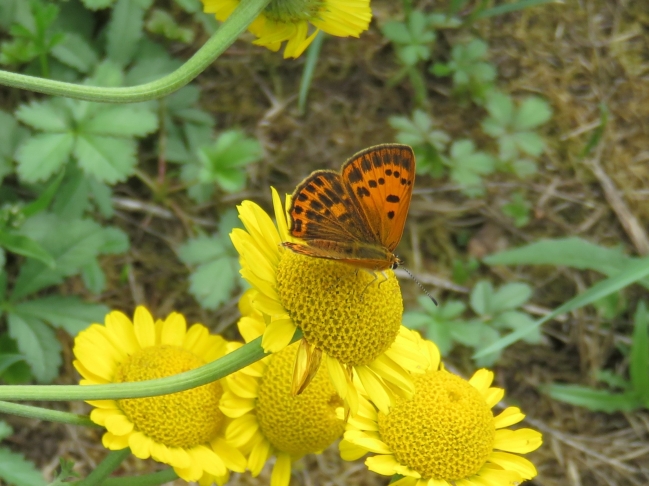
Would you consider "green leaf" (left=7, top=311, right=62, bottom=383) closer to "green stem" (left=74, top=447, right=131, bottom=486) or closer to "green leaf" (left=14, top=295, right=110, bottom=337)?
"green leaf" (left=14, top=295, right=110, bottom=337)

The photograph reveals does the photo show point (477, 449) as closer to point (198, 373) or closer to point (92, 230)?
point (198, 373)

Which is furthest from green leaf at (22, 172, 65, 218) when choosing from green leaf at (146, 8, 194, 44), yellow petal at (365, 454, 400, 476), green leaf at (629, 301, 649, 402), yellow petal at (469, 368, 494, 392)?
green leaf at (629, 301, 649, 402)

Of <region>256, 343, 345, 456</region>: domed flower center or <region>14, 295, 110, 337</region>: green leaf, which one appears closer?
<region>256, 343, 345, 456</region>: domed flower center

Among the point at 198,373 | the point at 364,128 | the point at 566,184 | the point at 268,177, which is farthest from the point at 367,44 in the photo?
the point at 198,373

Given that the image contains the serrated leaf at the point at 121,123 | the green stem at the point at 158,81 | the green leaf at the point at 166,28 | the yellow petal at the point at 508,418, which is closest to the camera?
the green stem at the point at 158,81

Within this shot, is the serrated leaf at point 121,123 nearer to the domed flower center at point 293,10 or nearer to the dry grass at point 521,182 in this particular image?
the dry grass at point 521,182

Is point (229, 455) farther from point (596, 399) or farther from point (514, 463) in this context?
point (596, 399)

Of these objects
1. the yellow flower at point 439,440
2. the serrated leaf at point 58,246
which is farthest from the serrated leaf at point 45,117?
the yellow flower at point 439,440
